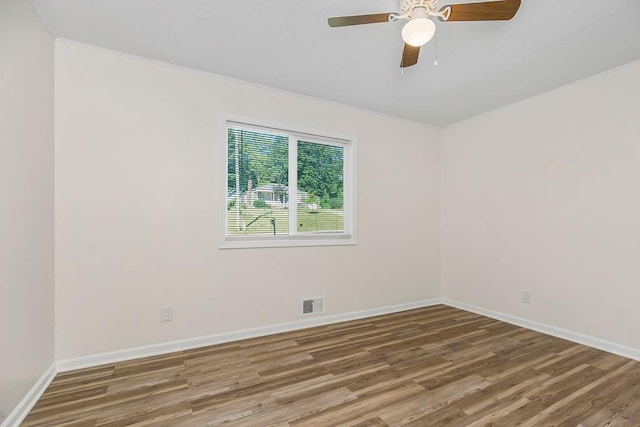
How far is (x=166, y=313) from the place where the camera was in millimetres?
2602

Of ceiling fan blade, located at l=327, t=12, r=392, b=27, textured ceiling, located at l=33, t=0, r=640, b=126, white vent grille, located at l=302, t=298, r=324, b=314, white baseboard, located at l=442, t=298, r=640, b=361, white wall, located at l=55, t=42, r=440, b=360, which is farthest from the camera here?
white vent grille, located at l=302, t=298, r=324, b=314

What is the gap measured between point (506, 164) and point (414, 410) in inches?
115

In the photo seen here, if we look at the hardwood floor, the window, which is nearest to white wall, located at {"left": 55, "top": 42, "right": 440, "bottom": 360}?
the window

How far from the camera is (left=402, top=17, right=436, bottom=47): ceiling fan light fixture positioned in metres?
1.58

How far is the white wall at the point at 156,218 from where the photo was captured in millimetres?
2316

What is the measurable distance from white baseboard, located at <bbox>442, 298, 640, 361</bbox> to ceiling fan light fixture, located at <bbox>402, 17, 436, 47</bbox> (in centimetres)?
307

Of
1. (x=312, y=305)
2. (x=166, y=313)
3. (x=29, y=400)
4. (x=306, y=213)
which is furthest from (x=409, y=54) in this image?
(x=29, y=400)

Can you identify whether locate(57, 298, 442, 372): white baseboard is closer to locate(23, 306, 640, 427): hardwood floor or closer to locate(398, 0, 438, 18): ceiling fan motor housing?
locate(23, 306, 640, 427): hardwood floor

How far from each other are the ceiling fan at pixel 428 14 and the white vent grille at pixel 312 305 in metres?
2.57

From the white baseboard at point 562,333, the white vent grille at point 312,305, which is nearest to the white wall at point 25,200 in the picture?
the white vent grille at point 312,305

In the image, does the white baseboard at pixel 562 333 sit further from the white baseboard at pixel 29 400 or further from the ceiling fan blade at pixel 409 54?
the white baseboard at pixel 29 400

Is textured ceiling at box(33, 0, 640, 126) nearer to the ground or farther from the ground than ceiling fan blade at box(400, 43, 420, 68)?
farther from the ground

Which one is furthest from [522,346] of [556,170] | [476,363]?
[556,170]

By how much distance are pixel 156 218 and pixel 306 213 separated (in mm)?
1509
